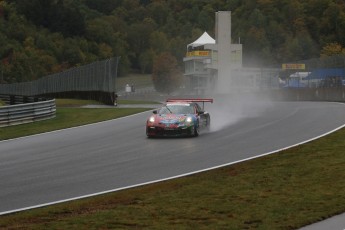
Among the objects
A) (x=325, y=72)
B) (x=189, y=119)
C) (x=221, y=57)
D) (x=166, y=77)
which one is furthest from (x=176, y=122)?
(x=166, y=77)

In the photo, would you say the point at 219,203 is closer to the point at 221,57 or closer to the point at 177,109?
the point at 177,109

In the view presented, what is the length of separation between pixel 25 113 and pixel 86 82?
20.6 meters

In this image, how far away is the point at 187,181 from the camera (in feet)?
50.6

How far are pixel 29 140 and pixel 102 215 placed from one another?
13.9 m

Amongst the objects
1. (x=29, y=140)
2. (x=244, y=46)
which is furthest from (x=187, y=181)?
(x=244, y=46)

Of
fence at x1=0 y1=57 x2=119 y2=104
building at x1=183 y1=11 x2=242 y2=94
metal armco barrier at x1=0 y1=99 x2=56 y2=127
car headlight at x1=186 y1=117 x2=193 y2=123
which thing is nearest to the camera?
car headlight at x1=186 y1=117 x2=193 y2=123

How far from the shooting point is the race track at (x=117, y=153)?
15031 millimetres

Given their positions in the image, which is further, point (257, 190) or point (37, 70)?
point (37, 70)

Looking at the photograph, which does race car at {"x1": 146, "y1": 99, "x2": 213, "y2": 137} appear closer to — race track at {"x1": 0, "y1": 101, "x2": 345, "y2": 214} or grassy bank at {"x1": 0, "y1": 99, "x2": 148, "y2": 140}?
race track at {"x1": 0, "y1": 101, "x2": 345, "y2": 214}

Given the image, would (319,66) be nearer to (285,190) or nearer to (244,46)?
(285,190)

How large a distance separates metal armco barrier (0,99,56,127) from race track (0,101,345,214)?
325 centimetres

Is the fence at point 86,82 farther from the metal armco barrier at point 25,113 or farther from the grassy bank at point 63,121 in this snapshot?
the metal armco barrier at point 25,113

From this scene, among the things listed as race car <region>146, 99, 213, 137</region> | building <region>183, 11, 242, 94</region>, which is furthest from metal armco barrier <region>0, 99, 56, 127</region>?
building <region>183, 11, 242, 94</region>

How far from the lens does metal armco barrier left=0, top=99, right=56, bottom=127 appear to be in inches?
1198
